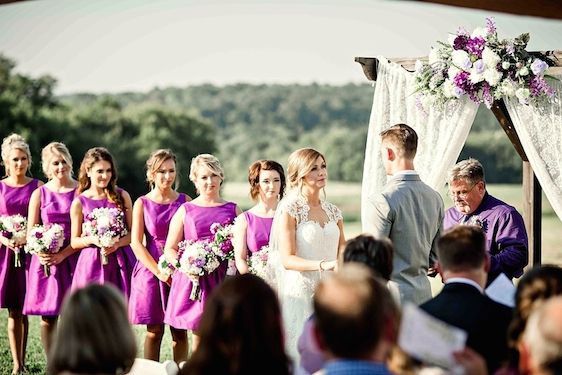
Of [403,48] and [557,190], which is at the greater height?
[403,48]

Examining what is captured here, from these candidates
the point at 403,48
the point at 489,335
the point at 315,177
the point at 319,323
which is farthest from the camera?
the point at 403,48

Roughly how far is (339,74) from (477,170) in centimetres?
3725

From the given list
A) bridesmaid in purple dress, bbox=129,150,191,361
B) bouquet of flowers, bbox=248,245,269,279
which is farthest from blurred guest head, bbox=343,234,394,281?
bridesmaid in purple dress, bbox=129,150,191,361

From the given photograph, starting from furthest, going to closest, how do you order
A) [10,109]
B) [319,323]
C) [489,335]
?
[10,109], [489,335], [319,323]

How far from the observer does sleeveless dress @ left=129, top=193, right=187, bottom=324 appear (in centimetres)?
689

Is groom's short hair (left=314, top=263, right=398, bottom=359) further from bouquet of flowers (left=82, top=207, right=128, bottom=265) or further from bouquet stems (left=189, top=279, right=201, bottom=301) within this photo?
bouquet of flowers (left=82, top=207, right=128, bottom=265)

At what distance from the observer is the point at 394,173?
5.09 metres

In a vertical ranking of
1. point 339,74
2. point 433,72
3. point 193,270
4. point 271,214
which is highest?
point 339,74

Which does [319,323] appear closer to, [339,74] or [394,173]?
[394,173]

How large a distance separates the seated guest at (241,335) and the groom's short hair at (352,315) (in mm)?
256

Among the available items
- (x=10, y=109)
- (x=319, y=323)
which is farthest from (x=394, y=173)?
(x=10, y=109)

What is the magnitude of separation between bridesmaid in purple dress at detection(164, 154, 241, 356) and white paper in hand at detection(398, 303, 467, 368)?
12.5ft

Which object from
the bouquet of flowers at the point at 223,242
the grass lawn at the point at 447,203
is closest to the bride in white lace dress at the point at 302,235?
the bouquet of flowers at the point at 223,242

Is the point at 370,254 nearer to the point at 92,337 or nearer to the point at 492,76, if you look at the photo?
the point at 92,337
